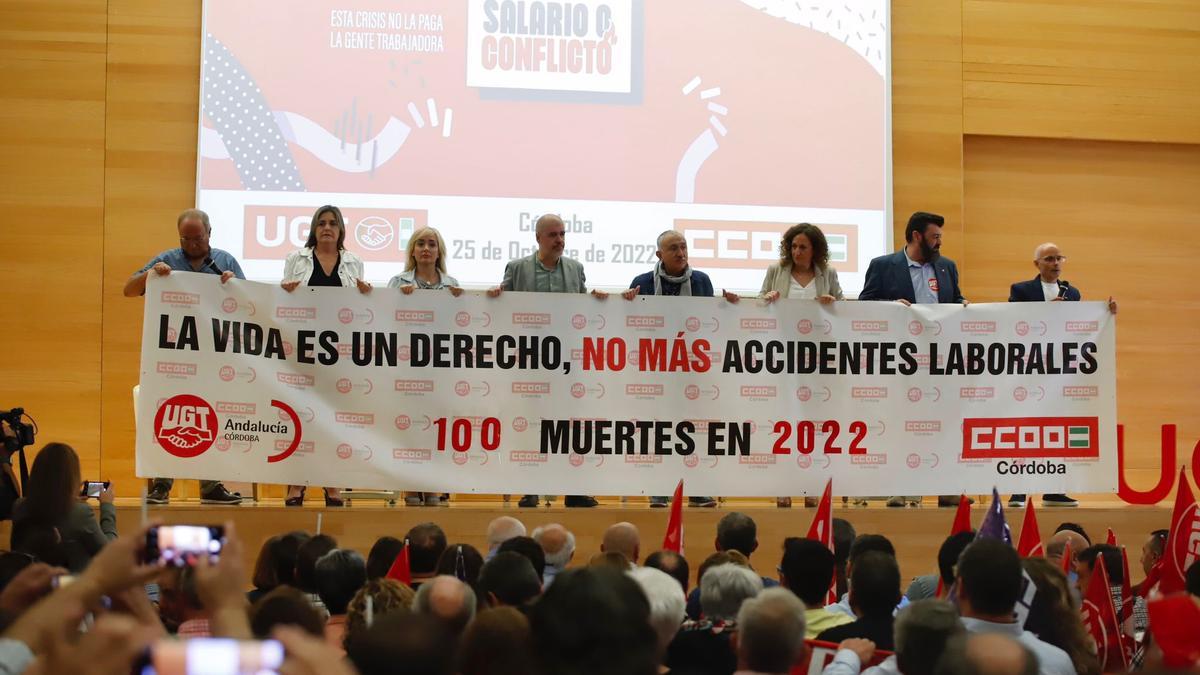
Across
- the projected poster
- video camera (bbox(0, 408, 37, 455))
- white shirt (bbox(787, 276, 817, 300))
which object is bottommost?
video camera (bbox(0, 408, 37, 455))

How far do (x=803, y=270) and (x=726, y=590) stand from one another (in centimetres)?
413

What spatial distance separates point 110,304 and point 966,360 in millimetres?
6433

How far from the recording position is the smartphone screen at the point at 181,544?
231cm

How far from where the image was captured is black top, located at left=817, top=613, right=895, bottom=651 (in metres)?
3.86

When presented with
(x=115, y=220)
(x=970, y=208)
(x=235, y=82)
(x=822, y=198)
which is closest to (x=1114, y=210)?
→ (x=970, y=208)

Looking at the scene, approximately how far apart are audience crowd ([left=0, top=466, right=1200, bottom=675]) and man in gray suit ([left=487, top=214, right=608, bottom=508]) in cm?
230

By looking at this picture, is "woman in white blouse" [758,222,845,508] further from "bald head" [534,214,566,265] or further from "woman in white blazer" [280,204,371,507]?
"woman in white blazer" [280,204,371,507]

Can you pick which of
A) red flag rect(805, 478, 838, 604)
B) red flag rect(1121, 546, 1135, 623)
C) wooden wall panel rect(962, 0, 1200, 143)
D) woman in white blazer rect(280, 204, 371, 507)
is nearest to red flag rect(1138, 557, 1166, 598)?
red flag rect(1121, 546, 1135, 623)

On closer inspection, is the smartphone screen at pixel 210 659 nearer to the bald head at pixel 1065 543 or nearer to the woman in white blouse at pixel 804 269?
the bald head at pixel 1065 543

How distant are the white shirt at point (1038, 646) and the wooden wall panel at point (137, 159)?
7963 mm

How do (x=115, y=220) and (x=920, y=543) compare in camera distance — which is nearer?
(x=920, y=543)

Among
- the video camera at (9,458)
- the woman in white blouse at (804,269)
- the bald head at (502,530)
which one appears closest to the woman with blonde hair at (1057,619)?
the bald head at (502,530)

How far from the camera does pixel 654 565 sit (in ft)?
14.8

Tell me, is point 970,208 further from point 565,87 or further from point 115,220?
point 115,220
